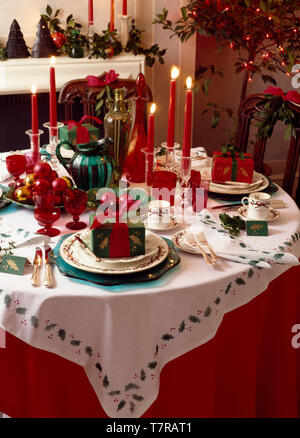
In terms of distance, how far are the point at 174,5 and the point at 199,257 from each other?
2.25 m

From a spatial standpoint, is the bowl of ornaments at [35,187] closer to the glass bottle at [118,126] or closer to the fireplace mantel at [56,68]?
the glass bottle at [118,126]

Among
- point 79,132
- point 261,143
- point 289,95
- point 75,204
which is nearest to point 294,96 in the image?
point 289,95

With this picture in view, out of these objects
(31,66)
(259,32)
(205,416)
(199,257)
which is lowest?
(205,416)

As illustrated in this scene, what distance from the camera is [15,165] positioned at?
5.95 feet

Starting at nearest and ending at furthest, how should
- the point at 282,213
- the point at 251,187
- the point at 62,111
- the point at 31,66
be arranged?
the point at 282,213, the point at 251,187, the point at 31,66, the point at 62,111

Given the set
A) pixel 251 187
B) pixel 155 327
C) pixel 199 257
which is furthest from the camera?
pixel 251 187

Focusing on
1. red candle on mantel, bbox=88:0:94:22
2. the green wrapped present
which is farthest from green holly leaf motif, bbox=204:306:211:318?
red candle on mantel, bbox=88:0:94:22

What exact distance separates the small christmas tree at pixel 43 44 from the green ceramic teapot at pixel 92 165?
5.34 feet

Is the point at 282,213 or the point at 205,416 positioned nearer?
the point at 205,416

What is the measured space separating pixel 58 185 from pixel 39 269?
0.35 metres

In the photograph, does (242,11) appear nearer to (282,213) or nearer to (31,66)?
(31,66)

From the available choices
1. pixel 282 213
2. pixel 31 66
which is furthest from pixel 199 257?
pixel 31 66

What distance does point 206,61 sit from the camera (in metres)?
3.67

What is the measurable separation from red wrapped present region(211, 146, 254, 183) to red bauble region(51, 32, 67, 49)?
5.69 ft
